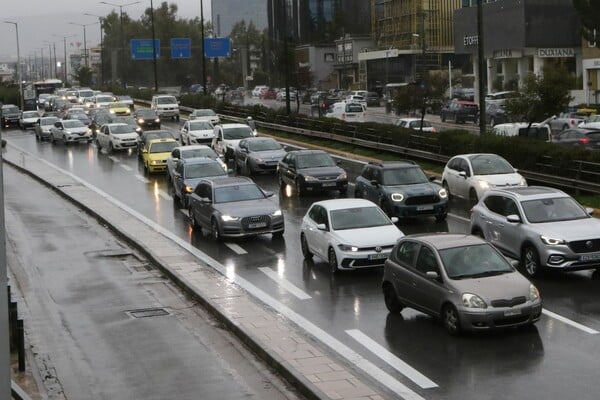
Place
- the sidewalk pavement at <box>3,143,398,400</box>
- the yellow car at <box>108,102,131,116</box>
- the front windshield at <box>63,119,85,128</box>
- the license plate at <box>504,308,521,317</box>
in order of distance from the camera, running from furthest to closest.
Answer: the yellow car at <box>108,102,131,116</box>, the front windshield at <box>63,119,85,128</box>, the license plate at <box>504,308,521,317</box>, the sidewalk pavement at <box>3,143,398,400</box>

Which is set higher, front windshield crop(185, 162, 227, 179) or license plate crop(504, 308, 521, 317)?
front windshield crop(185, 162, 227, 179)

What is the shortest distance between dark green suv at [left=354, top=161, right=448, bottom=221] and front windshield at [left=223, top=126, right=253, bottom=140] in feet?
54.5

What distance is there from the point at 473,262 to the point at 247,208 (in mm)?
10045

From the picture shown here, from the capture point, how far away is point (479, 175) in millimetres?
29250

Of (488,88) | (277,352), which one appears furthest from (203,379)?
(488,88)

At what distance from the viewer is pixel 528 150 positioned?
32188 millimetres

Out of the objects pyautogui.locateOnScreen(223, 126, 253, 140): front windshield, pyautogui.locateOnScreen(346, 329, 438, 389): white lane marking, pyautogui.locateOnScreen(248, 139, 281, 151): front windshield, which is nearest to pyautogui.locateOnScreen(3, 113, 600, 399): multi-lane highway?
pyautogui.locateOnScreen(346, 329, 438, 389): white lane marking

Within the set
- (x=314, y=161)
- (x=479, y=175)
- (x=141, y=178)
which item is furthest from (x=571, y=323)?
(x=141, y=178)

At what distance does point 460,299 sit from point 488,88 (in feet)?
254

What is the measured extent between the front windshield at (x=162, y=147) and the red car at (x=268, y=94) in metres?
72.9

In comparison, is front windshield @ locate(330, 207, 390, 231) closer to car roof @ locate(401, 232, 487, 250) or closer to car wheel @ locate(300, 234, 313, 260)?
car wheel @ locate(300, 234, 313, 260)

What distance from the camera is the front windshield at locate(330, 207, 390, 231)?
2125cm

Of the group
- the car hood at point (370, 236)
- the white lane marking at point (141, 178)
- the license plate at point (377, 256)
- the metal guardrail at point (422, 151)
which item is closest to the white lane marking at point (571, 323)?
the license plate at point (377, 256)

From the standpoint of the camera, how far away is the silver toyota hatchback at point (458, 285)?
15.1 meters
